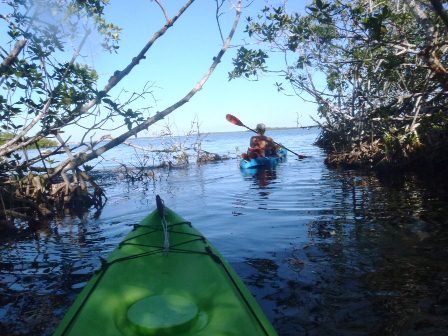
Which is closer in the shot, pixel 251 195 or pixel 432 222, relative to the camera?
pixel 432 222

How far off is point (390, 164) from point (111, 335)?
11297 mm

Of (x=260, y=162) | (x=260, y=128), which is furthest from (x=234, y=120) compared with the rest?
(x=260, y=162)

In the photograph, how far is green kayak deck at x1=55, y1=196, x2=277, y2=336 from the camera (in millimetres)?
2348

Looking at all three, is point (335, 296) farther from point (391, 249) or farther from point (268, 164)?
point (268, 164)

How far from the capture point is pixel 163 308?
2496mm

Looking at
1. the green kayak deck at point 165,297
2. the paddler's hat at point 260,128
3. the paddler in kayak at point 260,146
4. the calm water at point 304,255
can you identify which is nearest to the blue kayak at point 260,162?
the paddler in kayak at point 260,146

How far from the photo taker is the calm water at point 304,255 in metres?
3.36

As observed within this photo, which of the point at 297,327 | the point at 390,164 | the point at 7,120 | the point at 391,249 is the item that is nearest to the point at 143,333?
the point at 297,327

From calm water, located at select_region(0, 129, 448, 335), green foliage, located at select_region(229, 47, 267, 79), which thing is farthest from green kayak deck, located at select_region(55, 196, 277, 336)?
green foliage, located at select_region(229, 47, 267, 79)

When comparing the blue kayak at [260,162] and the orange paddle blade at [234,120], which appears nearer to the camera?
the blue kayak at [260,162]

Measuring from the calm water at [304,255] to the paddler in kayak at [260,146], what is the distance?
19.8 feet

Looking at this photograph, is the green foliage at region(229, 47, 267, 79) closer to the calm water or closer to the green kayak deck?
the calm water

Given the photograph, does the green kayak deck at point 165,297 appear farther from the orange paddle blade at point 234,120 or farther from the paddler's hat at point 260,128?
the paddler's hat at point 260,128

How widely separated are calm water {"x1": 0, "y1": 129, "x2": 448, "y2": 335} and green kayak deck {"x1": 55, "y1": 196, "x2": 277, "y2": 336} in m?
0.77
